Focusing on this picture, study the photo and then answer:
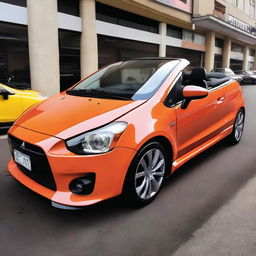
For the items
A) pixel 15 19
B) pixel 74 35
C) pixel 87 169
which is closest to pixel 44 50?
pixel 15 19

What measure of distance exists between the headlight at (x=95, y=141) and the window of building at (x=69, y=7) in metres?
10.6

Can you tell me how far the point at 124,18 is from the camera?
1511 cm

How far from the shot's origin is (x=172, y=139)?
303 centimetres

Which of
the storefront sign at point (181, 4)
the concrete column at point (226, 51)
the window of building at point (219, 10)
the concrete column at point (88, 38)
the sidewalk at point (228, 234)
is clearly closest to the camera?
the sidewalk at point (228, 234)

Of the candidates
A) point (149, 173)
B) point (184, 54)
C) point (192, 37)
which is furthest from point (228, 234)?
point (192, 37)

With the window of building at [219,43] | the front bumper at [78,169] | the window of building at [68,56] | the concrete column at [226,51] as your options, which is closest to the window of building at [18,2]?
the window of building at [68,56]

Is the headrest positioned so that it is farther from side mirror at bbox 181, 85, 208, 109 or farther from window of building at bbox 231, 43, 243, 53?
window of building at bbox 231, 43, 243, 53

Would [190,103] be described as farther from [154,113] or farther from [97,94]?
[97,94]

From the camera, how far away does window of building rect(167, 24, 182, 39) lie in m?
19.3

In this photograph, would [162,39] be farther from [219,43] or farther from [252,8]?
[252,8]

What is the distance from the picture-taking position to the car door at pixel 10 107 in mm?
5711

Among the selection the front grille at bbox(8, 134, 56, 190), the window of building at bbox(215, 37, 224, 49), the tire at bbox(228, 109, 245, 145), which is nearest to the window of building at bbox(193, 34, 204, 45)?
the window of building at bbox(215, 37, 224, 49)

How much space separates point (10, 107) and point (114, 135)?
4155 mm

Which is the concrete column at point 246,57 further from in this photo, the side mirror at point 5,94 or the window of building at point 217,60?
the side mirror at point 5,94
